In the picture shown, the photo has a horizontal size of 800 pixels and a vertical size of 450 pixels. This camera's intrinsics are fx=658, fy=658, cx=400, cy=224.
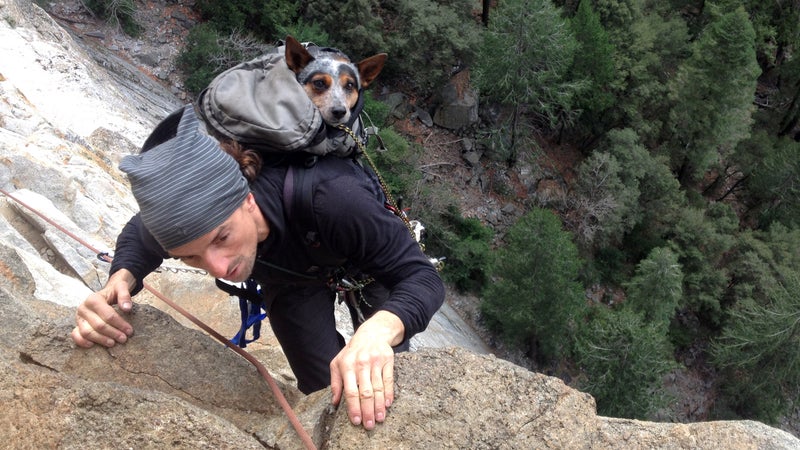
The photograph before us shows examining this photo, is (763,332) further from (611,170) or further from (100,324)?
(100,324)

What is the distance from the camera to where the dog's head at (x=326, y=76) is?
319cm

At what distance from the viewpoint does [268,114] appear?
108 inches

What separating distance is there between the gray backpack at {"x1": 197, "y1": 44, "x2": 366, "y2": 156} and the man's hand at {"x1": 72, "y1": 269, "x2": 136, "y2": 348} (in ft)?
2.93

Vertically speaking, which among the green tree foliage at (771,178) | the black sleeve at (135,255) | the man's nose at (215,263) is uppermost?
the man's nose at (215,263)

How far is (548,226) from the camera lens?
20422 mm

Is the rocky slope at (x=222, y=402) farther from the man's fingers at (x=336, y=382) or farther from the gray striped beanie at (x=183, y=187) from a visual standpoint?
the gray striped beanie at (x=183, y=187)

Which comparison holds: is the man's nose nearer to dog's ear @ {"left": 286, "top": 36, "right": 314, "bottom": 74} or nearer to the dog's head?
the dog's head

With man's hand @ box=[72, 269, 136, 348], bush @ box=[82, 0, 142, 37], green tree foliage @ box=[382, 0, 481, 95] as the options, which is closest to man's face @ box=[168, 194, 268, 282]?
man's hand @ box=[72, 269, 136, 348]

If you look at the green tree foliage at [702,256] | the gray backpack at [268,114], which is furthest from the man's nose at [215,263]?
the green tree foliage at [702,256]

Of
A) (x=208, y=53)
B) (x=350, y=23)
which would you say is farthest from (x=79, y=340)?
(x=350, y=23)

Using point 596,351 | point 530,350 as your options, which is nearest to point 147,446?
point 596,351

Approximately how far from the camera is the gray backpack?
2705mm

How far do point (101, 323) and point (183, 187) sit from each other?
0.88 m

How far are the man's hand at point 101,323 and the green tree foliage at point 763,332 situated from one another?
22.3 m
